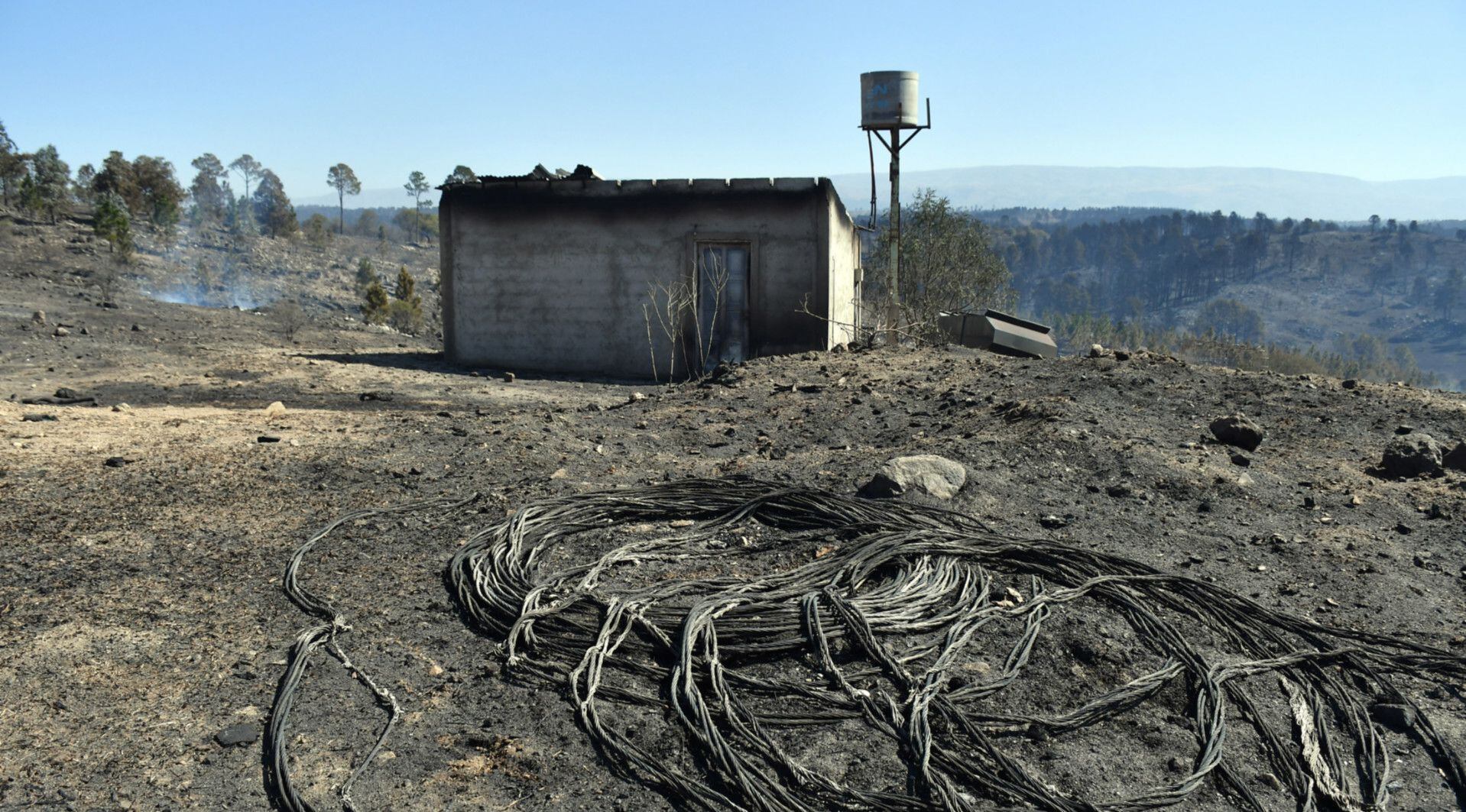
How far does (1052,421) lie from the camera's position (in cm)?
745

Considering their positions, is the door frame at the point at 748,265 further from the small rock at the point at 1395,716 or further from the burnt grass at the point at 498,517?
the small rock at the point at 1395,716

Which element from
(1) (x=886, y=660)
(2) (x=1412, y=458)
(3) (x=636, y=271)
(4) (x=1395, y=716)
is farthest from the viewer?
(3) (x=636, y=271)

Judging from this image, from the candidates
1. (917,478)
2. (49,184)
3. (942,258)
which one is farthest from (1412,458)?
(49,184)

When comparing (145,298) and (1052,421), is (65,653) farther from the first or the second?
(145,298)

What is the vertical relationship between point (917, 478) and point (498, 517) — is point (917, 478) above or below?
above

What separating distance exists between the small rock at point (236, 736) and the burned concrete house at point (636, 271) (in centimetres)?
1005

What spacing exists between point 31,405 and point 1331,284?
5498 inches

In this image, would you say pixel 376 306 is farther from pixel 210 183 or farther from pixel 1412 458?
pixel 210 183

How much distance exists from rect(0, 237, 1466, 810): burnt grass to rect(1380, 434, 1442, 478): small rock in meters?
0.13

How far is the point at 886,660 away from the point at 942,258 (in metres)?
32.9

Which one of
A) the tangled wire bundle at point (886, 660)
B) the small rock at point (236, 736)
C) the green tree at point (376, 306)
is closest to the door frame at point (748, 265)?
the tangled wire bundle at point (886, 660)

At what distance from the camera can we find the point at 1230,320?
106188 millimetres

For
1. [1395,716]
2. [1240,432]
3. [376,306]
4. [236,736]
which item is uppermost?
[376,306]

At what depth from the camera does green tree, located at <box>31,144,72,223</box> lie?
2855cm
